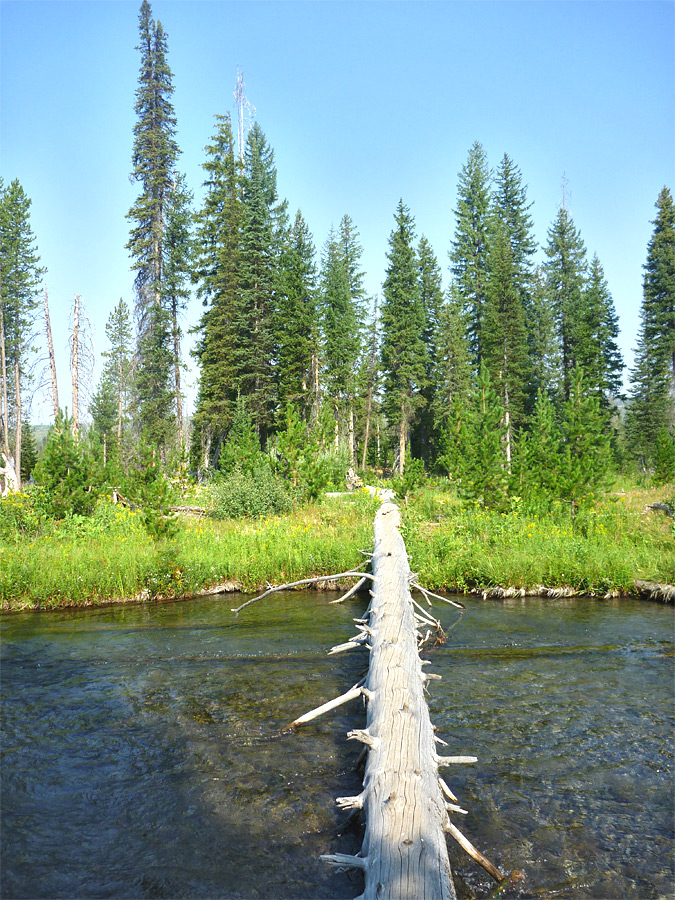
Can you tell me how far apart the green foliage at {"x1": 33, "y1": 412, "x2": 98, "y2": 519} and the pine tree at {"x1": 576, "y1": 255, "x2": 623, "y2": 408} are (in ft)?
106

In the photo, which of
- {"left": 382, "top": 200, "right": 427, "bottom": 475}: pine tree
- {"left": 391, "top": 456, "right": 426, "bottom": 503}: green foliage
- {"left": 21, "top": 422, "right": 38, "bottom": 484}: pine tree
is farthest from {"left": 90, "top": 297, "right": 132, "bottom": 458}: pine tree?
{"left": 391, "top": 456, "right": 426, "bottom": 503}: green foliage

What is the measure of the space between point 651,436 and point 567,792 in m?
38.1

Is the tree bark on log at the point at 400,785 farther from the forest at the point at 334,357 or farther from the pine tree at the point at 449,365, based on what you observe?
the pine tree at the point at 449,365

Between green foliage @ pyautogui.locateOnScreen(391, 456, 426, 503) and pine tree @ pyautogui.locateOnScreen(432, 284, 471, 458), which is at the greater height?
pine tree @ pyautogui.locateOnScreen(432, 284, 471, 458)

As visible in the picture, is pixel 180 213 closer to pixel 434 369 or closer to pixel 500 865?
pixel 434 369

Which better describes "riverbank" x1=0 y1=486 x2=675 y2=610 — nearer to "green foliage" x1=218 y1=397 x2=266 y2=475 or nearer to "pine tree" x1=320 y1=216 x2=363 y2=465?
"green foliage" x1=218 y1=397 x2=266 y2=475

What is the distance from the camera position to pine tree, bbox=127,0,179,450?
1122 inches

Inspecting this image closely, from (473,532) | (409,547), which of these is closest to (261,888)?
(409,547)

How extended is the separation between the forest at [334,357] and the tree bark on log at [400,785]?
391 inches

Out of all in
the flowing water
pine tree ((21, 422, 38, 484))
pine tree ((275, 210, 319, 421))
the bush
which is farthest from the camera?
pine tree ((21, 422, 38, 484))

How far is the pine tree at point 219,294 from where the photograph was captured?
1195 inches

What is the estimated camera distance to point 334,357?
3859 centimetres

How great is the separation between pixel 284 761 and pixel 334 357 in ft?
116

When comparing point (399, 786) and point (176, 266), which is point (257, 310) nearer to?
point (176, 266)
